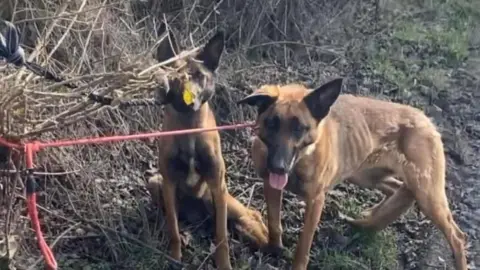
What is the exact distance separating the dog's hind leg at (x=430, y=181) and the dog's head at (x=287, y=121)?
95cm

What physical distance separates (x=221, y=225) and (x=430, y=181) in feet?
5.26

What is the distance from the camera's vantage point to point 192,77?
20.2ft

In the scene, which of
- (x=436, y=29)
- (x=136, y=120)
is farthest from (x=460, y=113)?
(x=136, y=120)

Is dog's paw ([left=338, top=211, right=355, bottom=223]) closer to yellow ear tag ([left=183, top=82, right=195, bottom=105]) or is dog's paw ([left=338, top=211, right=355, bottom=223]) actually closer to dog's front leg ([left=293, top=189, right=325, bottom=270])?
dog's front leg ([left=293, top=189, right=325, bottom=270])

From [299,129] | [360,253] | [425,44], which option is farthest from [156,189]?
[425,44]

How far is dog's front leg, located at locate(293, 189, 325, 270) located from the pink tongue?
0.41 meters

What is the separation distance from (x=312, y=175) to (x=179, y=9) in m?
2.94

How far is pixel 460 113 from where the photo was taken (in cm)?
952

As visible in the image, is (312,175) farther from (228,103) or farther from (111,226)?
(228,103)

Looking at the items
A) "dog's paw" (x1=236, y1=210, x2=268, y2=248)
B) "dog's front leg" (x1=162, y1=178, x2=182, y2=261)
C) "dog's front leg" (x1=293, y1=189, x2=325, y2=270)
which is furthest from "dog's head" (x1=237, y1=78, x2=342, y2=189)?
"dog's paw" (x1=236, y1=210, x2=268, y2=248)

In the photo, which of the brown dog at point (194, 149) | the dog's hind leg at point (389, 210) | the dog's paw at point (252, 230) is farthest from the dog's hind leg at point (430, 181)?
the brown dog at point (194, 149)

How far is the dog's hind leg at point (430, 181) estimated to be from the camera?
22.6ft

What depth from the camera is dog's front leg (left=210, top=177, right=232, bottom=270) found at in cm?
638

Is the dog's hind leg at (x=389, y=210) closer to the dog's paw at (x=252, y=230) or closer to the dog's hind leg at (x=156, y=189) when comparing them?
the dog's paw at (x=252, y=230)
